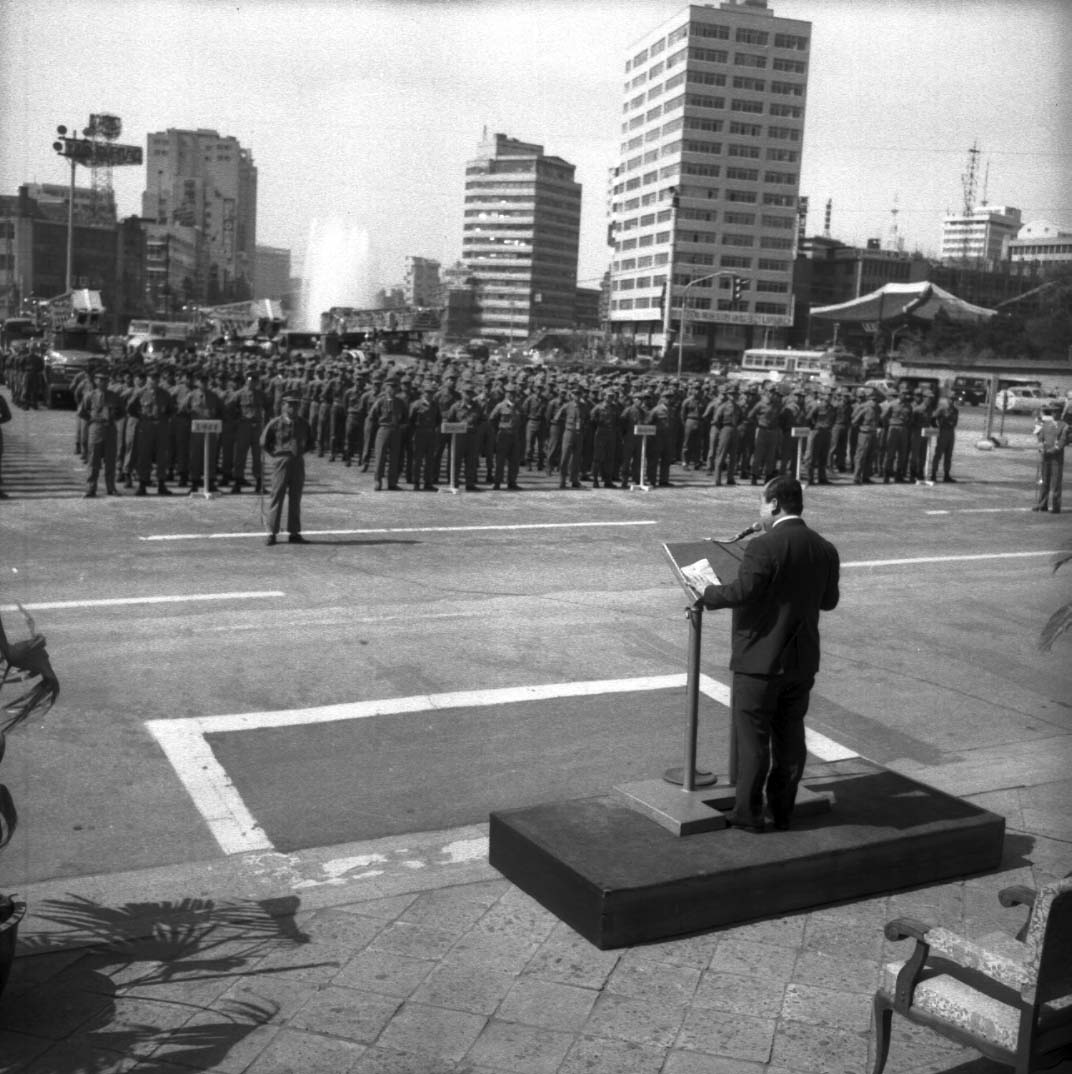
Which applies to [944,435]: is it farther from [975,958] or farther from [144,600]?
[975,958]

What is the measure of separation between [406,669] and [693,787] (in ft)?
12.6

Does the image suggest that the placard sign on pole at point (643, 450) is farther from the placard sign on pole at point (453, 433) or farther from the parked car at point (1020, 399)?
the parked car at point (1020, 399)

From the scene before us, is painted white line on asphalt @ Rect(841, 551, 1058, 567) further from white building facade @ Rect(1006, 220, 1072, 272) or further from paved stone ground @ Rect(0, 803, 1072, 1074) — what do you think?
paved stone ground @ Rect(0, 803, 1072, 1074)

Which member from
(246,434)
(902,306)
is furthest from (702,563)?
(902,306)

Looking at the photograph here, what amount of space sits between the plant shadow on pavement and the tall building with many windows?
5.62 meters

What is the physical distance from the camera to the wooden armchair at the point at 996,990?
3.49 m

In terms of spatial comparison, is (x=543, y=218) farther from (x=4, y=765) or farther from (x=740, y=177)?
(x=4, y=765)

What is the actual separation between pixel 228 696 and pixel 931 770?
15.6 feet

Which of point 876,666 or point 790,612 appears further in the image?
point 876,666

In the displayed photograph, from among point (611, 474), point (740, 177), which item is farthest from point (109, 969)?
point (611, 474)

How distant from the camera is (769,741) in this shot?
5504 millimetres

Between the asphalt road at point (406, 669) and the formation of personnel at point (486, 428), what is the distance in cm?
165

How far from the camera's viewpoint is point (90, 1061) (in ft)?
13.2

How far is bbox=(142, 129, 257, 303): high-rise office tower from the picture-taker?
1184 cm
